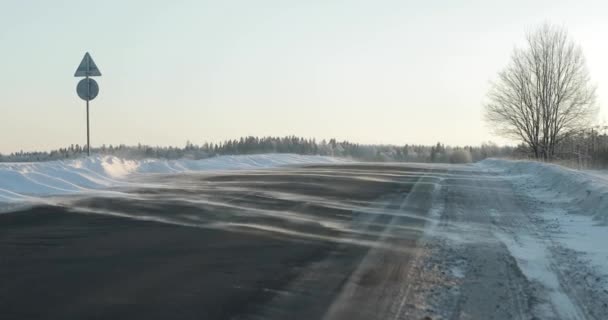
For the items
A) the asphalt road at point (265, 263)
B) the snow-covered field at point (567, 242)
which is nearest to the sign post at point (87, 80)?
the asphalt road at point (265, 263)

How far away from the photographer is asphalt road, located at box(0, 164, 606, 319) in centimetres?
561

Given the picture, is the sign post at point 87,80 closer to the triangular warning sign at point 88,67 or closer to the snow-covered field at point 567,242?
the triangular warning sign at point 88,67

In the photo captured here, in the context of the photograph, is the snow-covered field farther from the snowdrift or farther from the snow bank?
the snow bank

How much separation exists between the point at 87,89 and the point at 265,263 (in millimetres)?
15277

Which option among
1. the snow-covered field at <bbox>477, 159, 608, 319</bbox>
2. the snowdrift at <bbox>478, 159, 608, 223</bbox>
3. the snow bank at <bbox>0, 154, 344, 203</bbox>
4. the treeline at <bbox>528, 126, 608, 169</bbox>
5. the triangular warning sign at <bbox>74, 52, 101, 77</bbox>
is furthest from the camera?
the treeline at <bbox>528, 126, 608, 169</bbox>

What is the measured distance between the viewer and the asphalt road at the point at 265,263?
5.61 m

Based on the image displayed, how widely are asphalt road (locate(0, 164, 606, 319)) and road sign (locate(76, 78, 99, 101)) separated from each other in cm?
798

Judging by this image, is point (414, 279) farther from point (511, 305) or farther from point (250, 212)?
Result: point (250, 212)

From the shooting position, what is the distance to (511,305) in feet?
19.3

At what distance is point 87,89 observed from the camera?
813 inches

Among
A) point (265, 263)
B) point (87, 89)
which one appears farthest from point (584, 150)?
point (265, 263)

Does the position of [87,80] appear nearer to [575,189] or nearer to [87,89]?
[87,89]

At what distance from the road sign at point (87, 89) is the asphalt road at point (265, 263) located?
7.98 m

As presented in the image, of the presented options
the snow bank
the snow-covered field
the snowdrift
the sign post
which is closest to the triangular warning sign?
the sign post
